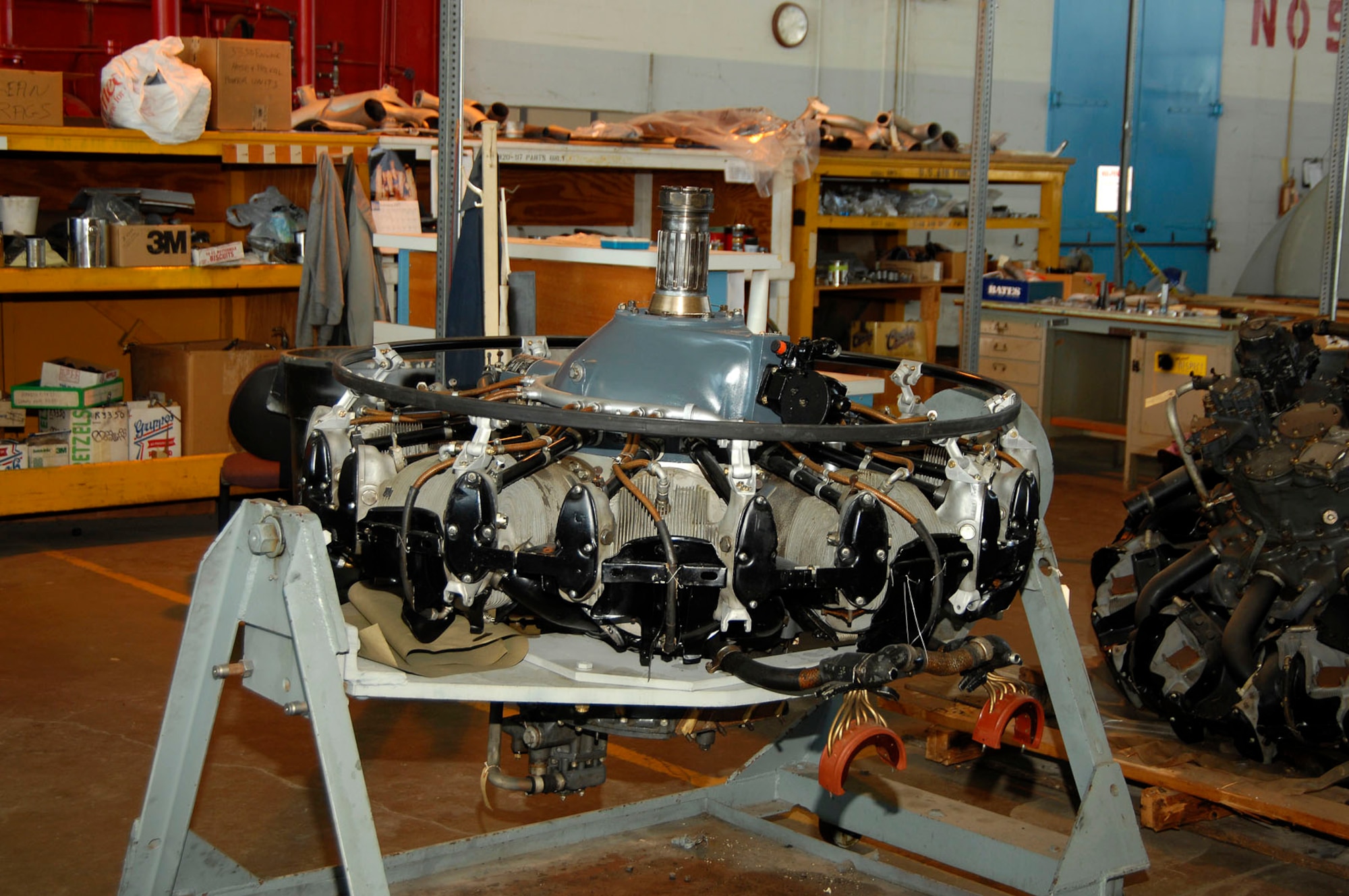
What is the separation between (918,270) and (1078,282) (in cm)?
107

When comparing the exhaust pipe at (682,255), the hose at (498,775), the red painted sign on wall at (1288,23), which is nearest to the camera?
the exhaust pipe at (682,255)

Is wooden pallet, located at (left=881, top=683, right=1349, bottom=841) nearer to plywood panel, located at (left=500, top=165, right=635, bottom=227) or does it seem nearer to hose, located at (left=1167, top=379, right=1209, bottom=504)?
hose, located at (left=1167, top=379, right=1209, bottom=504)

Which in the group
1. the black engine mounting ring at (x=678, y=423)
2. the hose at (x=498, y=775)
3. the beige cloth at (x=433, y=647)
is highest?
the black engine mounting ring at (x=678, y=423)

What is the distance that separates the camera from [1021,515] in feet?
7.54

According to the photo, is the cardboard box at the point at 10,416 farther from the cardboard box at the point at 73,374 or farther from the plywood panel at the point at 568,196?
the plywood panel at the point at 568,196

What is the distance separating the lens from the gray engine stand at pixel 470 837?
81.0 inches

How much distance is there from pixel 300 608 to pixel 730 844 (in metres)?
1.44

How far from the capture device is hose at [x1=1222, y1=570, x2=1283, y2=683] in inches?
131

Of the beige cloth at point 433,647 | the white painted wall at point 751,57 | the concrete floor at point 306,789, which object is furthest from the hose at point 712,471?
the white painted wall at point 751,57

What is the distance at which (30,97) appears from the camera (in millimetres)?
5426

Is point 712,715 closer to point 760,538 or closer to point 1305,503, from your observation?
point 760,538

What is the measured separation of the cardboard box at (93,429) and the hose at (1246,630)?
4424mm

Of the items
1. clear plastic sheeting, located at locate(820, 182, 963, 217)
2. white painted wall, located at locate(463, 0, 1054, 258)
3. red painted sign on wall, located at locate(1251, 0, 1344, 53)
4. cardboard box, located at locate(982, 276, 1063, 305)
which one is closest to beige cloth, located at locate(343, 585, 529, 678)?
clear plastic sheeting, located at locate(820, 182, 963, 217)

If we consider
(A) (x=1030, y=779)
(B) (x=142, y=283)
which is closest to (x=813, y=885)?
(A) (x=1030, y=779)
